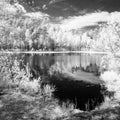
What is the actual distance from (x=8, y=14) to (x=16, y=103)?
5.14 meters

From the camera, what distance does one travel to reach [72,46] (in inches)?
5714

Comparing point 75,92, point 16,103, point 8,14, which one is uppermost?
point 8,14

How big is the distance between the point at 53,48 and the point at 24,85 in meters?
109

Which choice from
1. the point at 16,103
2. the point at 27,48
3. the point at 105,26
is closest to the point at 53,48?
the point at 27,48

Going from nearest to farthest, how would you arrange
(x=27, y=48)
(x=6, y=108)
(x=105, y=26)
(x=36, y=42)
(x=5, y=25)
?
(x=6, y=108)
(x=5, y=25)
(x=105, y=26)
(x=27, y=48)
(x=36, y=42)

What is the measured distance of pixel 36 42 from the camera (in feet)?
336

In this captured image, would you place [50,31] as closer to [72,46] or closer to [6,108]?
[72,46]

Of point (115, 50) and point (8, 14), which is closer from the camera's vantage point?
point (8, 14)

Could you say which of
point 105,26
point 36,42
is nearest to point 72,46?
point 36,42

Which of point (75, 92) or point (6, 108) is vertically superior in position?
point (6, 108)

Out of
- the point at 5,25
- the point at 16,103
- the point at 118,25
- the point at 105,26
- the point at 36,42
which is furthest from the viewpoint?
the point at 36,42

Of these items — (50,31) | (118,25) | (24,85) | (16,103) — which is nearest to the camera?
(16,103)

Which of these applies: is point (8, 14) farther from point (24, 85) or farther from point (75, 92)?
point (75, 92)

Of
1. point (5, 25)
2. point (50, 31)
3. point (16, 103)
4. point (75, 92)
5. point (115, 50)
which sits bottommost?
point (75, 92)
